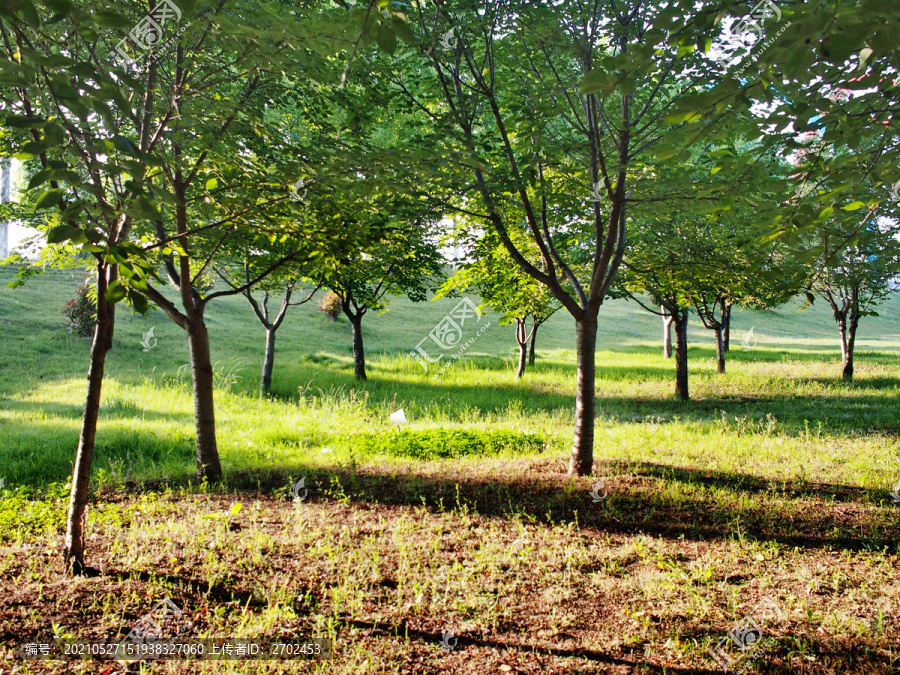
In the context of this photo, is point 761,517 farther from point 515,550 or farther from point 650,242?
point 650,242

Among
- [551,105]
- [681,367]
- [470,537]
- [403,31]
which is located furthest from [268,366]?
[403,31]

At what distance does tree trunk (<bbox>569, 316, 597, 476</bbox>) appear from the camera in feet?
19.6

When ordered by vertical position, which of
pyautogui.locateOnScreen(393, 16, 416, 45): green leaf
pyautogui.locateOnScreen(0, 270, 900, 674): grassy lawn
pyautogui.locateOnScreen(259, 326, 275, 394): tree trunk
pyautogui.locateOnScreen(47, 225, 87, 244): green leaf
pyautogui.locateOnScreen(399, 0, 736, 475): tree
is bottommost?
pyautogui.locateOnScreen(0, 270, 900, 674): grassy lawn

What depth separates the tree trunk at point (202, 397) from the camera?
228 inches

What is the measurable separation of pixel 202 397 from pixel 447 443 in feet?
12.0

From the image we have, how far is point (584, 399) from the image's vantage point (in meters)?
6.00

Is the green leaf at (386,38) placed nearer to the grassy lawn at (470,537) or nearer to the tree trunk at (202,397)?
the grassy lawn at (470,537)

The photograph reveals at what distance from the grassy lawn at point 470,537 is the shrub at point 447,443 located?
5cm

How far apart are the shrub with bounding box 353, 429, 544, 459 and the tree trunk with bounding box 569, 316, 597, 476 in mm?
1674

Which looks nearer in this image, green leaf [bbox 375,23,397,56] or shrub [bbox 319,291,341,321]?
green leaf [bbox 375,23,397,56]

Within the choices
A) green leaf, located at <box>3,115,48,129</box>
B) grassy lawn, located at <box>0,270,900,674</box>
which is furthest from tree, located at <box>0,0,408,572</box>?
grassy lawn, located at <box>0,270,900,674</box>

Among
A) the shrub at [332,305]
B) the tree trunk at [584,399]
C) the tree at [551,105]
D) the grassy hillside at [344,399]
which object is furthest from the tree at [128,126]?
the shrub at [332,305]

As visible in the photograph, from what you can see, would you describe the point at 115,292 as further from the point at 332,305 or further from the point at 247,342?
the point at 332,305

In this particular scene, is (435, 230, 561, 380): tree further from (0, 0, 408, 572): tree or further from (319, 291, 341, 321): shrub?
(319, 291, 341, 321): shrub
